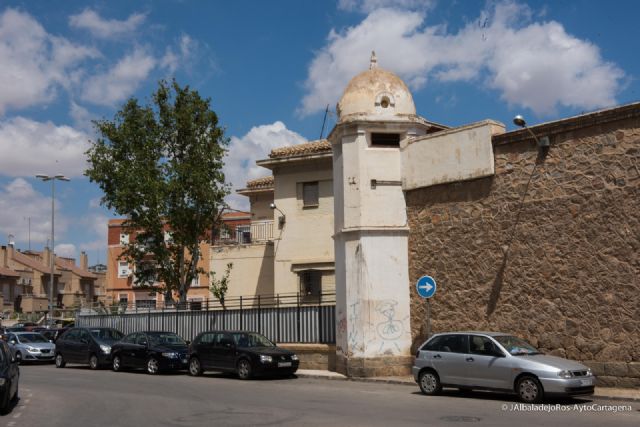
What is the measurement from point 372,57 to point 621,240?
10.2 m

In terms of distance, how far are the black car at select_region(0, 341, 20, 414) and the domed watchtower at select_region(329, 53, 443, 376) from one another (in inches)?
370

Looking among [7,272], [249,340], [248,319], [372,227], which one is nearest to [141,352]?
[248,319]

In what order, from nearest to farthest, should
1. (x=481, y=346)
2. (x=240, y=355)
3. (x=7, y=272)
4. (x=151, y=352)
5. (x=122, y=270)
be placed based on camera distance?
(x=481, y=346) → (x=240, y=355) → (x=151, y=352) → (x=122, y=270) → (x=7, y=272)

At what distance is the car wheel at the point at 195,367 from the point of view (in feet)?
70.9

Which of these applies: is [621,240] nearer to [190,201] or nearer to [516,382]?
[516,382]

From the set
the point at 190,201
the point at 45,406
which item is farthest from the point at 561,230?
the point at 190,201

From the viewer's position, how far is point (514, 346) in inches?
566

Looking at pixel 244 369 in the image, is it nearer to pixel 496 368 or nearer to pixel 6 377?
pixel 6 377

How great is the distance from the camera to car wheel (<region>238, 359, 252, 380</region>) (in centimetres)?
1997

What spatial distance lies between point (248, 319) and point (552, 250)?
12.4 metres

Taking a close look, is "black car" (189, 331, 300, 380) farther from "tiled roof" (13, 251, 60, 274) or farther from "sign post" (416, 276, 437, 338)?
"tiled roof" (13, 251, 60, 274)

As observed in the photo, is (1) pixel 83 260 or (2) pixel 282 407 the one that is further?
(1) pixel 83 260

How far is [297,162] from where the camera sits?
31.4m

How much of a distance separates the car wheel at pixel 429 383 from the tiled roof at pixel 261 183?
75.8ft
